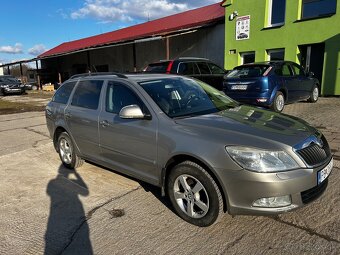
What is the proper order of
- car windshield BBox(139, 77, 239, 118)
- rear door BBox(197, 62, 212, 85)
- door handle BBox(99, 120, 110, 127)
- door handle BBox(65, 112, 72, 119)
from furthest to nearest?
1. rear door BBox(197, 62, 212, 85)
2. door handle BBox(65, 112, 72, 119)
3. door handle BBox(99, 120, 110, 127)
4. car windshield BBox(139, 77, 239, 118)

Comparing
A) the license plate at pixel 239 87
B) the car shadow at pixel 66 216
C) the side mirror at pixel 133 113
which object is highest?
the side mirror at pixel 133 113

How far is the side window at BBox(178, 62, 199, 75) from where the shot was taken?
1056 cm

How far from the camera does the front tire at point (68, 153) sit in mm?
5418

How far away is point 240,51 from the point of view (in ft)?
53.3

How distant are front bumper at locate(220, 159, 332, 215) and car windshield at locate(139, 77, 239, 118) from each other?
44.3 inches

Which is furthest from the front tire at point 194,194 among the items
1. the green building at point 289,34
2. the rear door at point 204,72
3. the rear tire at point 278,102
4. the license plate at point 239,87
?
the green building at point 289,34

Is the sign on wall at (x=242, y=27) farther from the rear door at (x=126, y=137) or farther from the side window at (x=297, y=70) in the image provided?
the rear door at (x=126, y=137)

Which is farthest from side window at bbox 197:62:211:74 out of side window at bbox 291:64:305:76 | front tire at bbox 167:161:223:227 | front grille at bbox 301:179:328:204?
front grille at bbox 301:179:328:204

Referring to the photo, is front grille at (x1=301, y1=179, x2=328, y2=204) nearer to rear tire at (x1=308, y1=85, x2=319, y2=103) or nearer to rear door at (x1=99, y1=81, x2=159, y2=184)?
rear door at (x1=99, y1=81, x2=159, y2=184)

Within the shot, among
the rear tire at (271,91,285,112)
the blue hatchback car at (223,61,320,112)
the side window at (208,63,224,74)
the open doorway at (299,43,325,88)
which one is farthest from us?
the open doorway at (299,43,325,88)

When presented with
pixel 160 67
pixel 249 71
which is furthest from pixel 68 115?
pixel 249 71

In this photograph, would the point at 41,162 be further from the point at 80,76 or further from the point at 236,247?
the point at 236,247

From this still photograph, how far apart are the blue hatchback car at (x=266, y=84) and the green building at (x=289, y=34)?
359 cm

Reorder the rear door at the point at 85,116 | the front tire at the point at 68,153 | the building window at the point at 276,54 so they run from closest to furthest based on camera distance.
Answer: the rear door at the point at 85,116
the front tire at the point at 68,153
the building window at the point at 276,54
